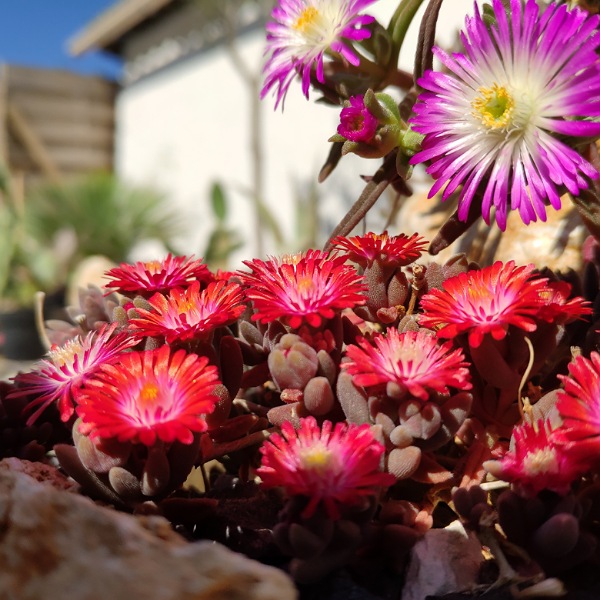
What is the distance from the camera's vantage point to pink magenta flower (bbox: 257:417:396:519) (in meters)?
0.38

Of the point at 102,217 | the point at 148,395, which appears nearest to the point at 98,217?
the point at 102,217

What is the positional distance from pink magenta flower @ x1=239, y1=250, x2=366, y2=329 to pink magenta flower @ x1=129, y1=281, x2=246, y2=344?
0.06 ft

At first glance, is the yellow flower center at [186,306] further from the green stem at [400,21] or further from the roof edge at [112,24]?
the roof edge at [112,24]

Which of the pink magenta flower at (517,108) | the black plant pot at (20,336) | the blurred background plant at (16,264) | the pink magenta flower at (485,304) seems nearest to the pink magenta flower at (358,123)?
the pink magenta flower at (517,108)

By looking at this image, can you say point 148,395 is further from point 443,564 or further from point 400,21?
point 400,21

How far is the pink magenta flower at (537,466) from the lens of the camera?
39 centimetres

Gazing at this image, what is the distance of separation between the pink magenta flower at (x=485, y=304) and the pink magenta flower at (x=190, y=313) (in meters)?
0.14

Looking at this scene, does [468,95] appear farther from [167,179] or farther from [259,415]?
[167,179]

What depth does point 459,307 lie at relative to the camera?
0.47m

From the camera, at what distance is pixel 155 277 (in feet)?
1.88

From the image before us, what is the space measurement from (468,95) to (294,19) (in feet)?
0.74

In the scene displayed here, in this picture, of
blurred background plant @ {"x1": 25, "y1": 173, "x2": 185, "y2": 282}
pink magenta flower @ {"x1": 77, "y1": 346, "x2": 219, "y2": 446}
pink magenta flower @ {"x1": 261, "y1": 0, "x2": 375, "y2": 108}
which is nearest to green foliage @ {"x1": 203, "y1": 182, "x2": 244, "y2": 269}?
blurred background plant @ {"x1": 25, "y1": 173, "x2": 185, "y2": 282}

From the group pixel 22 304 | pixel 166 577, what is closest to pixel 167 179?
pixel 22 304

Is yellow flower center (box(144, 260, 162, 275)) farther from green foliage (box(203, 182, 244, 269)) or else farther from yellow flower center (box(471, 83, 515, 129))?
green foliage (box(203, 182, 244, 269))
